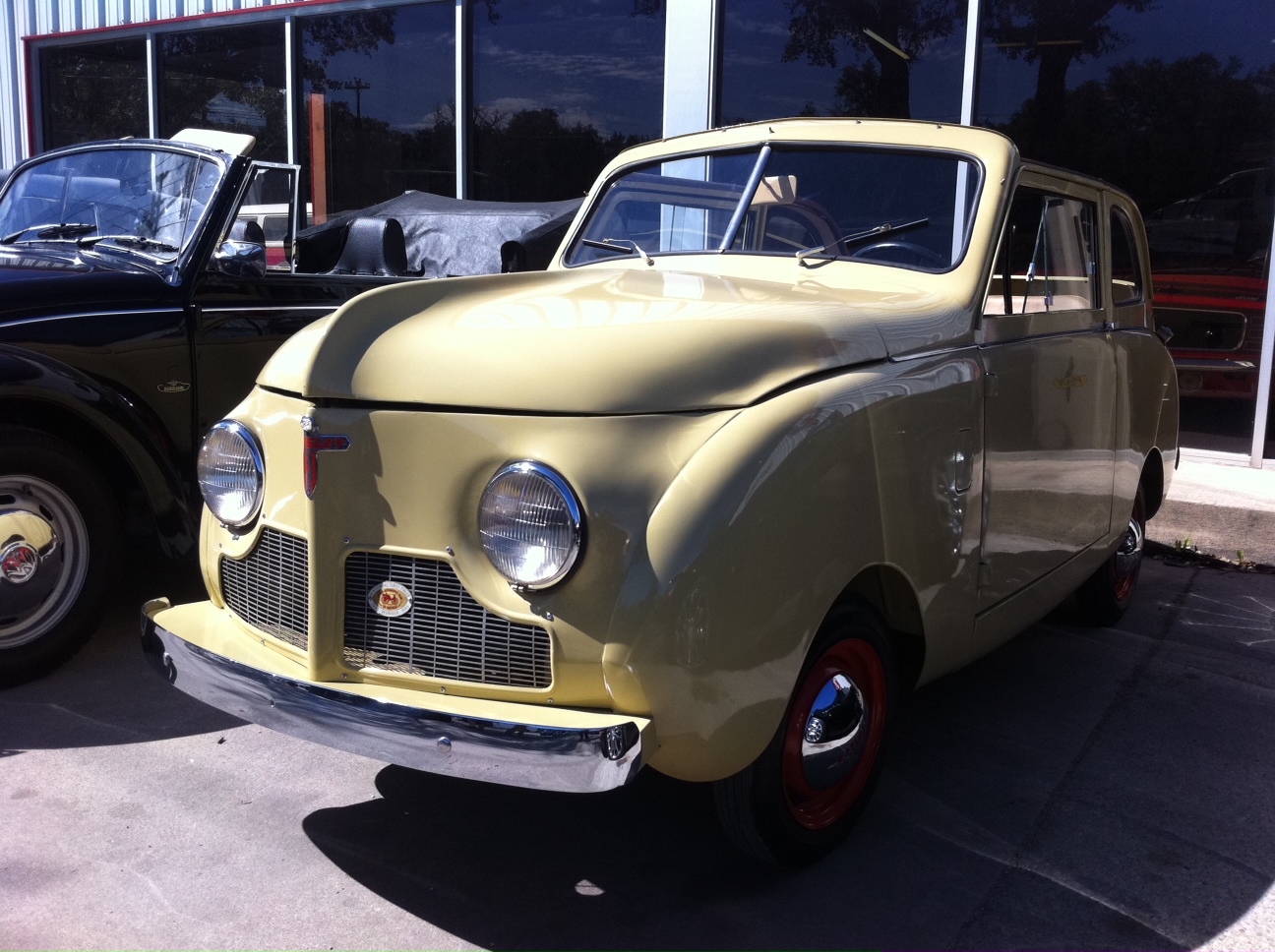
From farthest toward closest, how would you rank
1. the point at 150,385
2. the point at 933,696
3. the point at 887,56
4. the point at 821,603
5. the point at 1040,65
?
the point at 887,56
the point at 1040,65
the point at 150,385
the point at 933,696
the point at 821,603

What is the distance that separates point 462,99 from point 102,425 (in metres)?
5.92

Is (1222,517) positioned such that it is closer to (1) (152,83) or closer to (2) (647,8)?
(2) (647,8)

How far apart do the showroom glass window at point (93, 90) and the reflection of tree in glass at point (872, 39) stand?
6698mm

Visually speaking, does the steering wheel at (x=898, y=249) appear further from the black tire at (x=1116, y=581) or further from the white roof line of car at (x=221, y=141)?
the white roof line of car at (x=221, y=141)

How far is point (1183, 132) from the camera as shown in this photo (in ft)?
21.7

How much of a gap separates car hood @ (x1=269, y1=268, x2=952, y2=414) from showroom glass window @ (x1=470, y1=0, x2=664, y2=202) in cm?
582

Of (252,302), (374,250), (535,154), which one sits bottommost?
(252,302)

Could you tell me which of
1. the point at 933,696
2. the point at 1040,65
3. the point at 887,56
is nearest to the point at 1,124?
the point at 887,56

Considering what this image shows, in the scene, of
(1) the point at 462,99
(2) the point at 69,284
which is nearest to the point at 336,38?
(1) the point at 462,99

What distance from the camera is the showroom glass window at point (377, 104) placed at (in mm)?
9141

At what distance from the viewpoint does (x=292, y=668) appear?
2465 mm

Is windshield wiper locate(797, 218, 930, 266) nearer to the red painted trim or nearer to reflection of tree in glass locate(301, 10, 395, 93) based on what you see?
reflection of tree in glass locate(301, 10, 395, 93)

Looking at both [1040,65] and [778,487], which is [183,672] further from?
[1040,65]

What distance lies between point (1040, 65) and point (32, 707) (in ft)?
20.6
